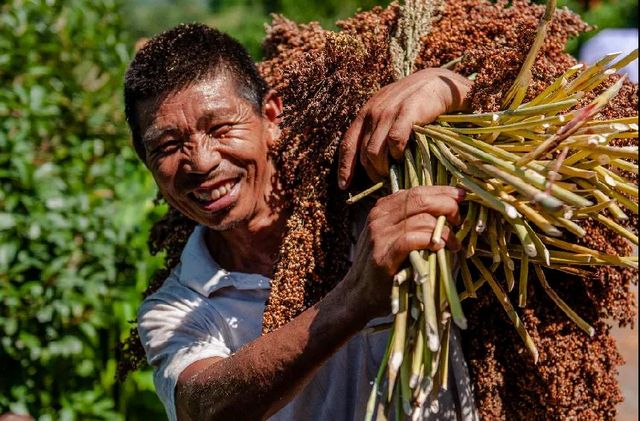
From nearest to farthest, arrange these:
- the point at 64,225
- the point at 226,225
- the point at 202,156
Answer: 1. the point at 202,156
2. the point at 226,225
3. the point at 64,225

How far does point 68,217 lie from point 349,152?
231 cm

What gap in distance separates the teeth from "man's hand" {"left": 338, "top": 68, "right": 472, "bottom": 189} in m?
0.39

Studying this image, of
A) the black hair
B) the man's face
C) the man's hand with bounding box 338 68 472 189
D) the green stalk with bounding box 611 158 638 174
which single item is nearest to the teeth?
the man's face

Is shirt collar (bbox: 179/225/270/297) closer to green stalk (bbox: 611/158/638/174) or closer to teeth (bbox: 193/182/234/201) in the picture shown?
teeth (bbox: 193/182/234/201)

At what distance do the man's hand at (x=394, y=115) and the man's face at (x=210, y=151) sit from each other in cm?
37

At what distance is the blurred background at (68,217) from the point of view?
12.4 ft

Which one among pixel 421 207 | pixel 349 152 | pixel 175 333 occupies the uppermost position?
pixel 349 152

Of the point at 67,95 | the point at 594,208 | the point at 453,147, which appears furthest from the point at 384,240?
the point at 67,95

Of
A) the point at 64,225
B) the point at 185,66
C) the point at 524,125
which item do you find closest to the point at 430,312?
the point at 524,125

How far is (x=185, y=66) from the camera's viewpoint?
225 centimetres

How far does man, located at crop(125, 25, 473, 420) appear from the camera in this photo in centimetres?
189

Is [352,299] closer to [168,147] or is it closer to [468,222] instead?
[468,222]

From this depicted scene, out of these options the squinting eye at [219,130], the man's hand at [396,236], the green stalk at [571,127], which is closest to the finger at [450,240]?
the man's hand at [396,236]

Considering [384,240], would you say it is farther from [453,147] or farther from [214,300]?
[214,300]
